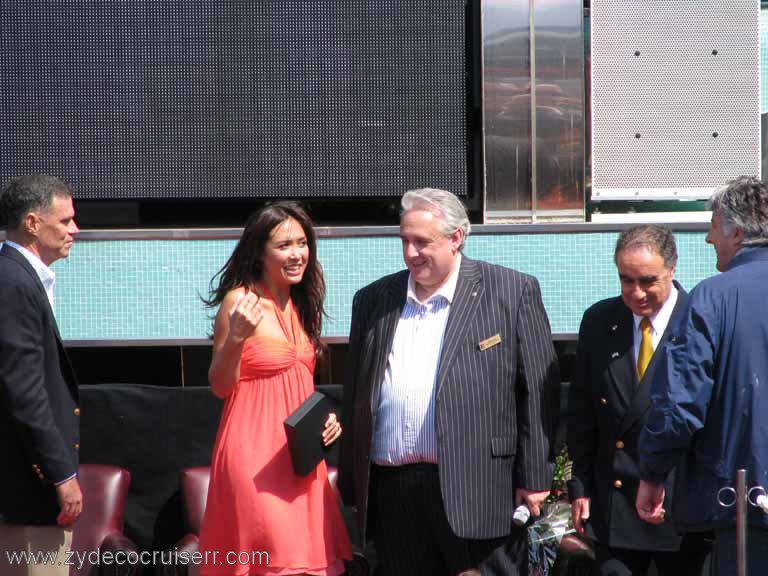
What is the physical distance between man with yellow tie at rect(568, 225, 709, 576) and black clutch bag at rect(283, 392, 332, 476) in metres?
0.99

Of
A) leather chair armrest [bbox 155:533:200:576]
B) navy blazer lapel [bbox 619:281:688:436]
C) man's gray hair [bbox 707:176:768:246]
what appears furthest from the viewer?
leather chair armrest [bbox 155:533:200:576]

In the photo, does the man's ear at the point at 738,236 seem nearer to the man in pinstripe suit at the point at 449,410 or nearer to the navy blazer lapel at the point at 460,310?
the man in pinstripe suit at the point at 449,410

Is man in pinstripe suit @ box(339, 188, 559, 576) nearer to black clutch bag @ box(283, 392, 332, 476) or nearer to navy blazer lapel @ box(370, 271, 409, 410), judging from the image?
navy blazer lapel @ box(370, 271, 409, 410)

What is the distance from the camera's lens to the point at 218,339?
358 centimetres

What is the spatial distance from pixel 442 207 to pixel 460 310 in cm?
39

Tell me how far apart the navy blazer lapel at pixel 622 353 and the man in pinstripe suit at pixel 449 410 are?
23 cm

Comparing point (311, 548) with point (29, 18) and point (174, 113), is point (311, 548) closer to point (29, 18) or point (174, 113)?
point (174, 113)

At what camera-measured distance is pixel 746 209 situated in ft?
10.3

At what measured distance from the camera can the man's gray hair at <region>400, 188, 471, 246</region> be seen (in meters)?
3.62

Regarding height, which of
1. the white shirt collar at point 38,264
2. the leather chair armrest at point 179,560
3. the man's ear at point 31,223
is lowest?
the leather chair armrest at point 179,560

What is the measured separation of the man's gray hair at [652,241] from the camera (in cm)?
357

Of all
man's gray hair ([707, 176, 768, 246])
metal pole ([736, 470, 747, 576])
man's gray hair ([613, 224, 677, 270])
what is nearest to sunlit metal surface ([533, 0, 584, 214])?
man's gray hair ([613, 224, 677, 270])

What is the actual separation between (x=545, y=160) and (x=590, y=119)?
31 cm

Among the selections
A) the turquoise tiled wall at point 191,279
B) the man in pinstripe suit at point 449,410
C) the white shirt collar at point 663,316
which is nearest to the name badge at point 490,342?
the man in pinstripe suit at point 449,410
